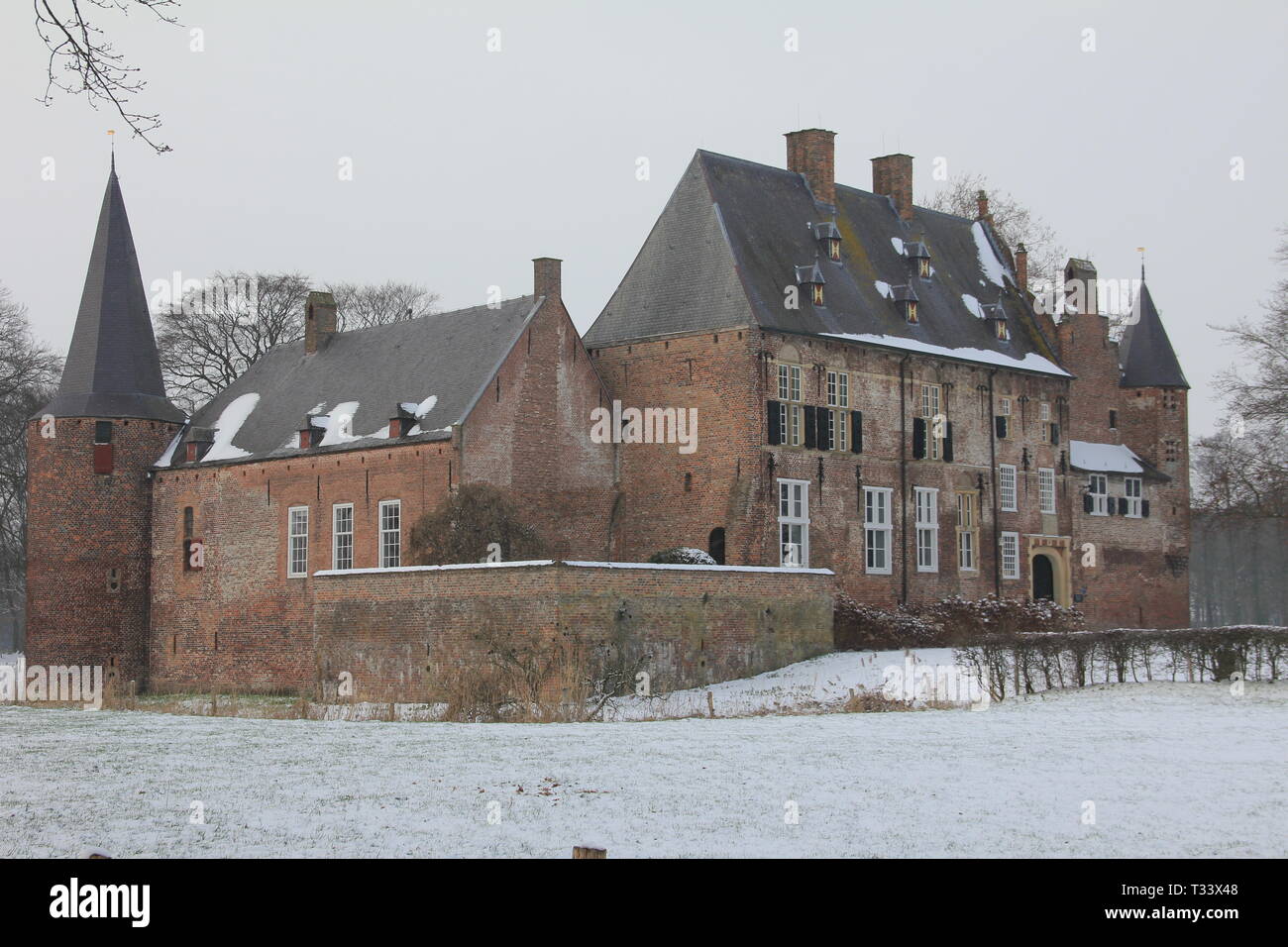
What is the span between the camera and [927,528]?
34.0 m

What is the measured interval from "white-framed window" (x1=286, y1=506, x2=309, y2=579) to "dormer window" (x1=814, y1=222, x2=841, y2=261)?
12312 mm

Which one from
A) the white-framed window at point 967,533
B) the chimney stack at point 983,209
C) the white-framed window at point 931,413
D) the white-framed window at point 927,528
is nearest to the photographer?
the white-framed window at point 927,528

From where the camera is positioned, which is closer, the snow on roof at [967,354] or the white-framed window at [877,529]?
the white-framed window at [877,529]

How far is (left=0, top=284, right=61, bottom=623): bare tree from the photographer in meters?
42.0

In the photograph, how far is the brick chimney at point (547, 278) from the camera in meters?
32.0

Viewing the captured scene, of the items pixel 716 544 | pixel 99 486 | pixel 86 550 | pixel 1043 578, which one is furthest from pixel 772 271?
pixel 86 550

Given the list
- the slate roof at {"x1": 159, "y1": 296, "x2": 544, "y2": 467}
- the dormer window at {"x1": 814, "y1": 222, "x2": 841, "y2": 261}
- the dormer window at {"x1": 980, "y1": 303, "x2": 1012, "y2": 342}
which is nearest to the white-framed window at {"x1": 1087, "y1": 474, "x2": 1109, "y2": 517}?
the dormer window at {"x1": 980, "y1": 303, "x2": 1012, "y2": 342}

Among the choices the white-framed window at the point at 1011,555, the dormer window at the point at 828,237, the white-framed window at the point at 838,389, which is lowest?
the white-framed window at the point at 1011,555

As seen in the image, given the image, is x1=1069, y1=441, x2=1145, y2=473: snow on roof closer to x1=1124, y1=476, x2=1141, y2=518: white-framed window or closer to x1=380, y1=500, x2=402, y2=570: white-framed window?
x1=1124, y1=476, x2=1141, y2=518: white-framed window

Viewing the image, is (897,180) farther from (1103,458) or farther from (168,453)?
(168,453)

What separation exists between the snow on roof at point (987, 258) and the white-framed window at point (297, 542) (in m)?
17.6

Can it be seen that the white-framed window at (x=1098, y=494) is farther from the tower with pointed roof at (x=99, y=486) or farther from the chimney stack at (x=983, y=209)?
the tower with pointed roof at (x=99, y=486)

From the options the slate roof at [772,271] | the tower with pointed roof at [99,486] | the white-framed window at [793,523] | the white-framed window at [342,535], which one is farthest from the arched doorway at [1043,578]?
the tower with pointed roof at [99,486]
